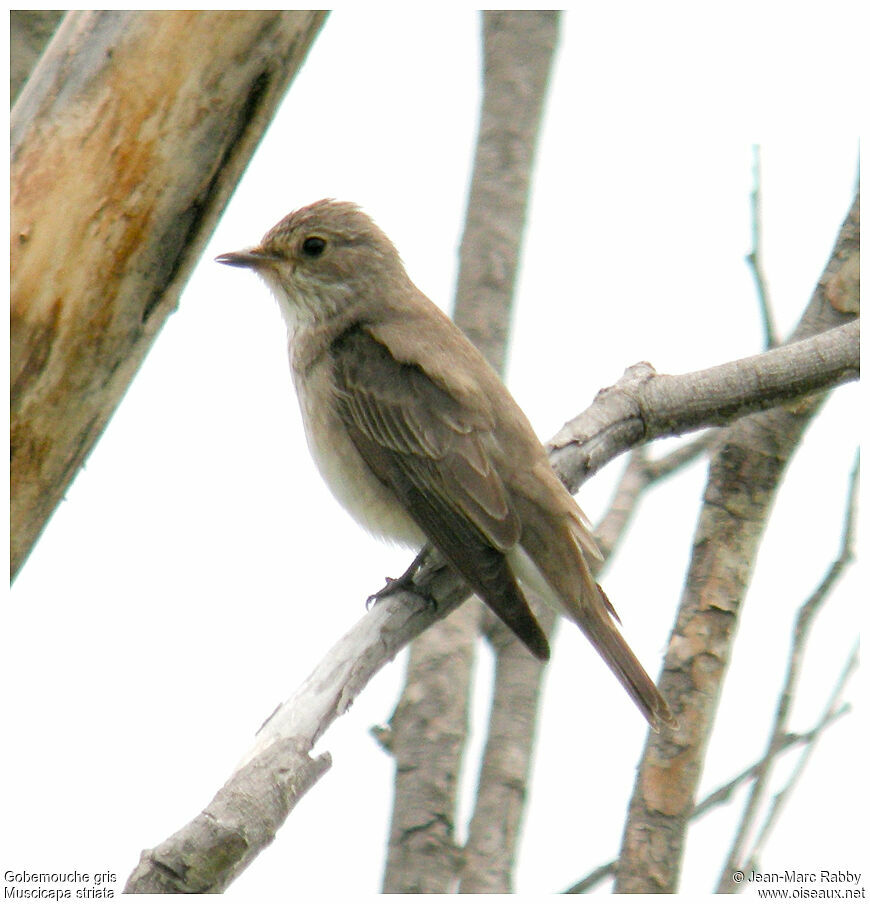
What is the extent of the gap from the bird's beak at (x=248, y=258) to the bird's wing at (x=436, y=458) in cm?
67

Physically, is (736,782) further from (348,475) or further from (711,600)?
(348,475)

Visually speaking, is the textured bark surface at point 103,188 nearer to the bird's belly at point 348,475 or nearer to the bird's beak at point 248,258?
the bird's belly at point 348,475

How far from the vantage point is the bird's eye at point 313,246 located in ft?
18.0

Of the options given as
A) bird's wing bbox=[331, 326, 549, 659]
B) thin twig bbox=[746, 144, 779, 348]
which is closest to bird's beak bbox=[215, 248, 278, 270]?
bird's wing bbox=[331, 326, 549, 659]

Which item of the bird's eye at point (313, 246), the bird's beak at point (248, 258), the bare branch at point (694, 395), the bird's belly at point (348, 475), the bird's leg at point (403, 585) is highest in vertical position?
the bird's eye at point (313, 246)

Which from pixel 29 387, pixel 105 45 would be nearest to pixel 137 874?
pixel 29 387

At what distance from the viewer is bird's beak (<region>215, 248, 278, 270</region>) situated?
213 inches

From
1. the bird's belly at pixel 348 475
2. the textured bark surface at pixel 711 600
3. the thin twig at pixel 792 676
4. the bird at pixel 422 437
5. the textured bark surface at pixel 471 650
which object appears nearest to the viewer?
the thin twig at pixel 792 676

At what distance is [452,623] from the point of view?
461 centimetres

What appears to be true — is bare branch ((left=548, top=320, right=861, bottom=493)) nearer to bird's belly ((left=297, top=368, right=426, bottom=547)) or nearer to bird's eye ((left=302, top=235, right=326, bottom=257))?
bird's belly ((left=297, top=368, right=426, bottom=547))

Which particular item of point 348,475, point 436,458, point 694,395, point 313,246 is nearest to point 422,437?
point 436,458

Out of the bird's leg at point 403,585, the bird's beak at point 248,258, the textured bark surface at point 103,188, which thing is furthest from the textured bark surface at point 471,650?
the textured bark surface at point 103,188

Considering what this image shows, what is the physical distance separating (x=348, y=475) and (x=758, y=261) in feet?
6.44

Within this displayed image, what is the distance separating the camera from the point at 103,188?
3.52 metres
